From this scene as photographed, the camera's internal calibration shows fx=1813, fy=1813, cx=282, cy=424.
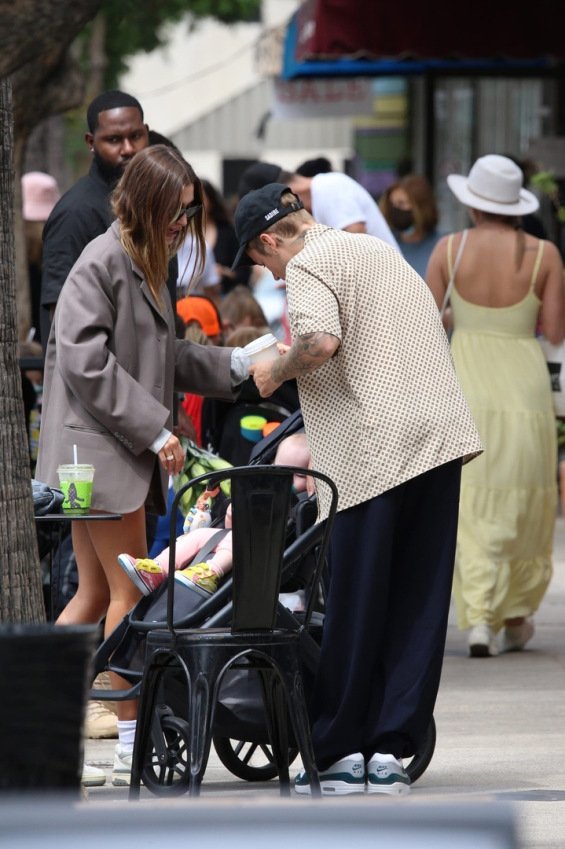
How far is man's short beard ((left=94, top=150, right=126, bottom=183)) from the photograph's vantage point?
259 inches

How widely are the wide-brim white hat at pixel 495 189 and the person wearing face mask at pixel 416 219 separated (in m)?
2.04

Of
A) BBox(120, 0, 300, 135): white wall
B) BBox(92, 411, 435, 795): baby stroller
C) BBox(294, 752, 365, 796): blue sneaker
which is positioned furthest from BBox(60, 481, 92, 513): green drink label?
BBox(120, 0, 300, 135): white wall

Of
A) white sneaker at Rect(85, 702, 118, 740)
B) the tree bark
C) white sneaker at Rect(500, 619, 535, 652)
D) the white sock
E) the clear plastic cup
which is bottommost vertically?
white sneaker at Rect(500, 619, 535, 652)

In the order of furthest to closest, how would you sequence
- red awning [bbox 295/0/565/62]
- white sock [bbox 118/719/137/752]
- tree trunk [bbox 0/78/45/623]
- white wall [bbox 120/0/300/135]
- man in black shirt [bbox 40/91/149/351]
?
white wall [bbox 120/0/300/135] < red awning [bbox 295/0/565/62] < man in black shirt [bbox 40/91/149/351] < white sock [bbox 118/719/137/752] < tree trunk [bbox 0/78/45/623]

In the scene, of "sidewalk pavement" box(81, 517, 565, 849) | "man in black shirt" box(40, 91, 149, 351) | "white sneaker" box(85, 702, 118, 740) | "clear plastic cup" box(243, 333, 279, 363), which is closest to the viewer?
"sidewalk pavement" box(81, 517, 565, 849)

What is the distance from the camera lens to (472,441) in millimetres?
5191

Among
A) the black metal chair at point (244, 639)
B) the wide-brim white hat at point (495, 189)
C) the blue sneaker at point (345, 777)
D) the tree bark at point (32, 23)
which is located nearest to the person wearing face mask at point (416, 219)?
the wide-brim white hat at point (495, 189)

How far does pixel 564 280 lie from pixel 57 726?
18.2ft

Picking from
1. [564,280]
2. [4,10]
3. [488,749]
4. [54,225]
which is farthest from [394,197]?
[488,749]

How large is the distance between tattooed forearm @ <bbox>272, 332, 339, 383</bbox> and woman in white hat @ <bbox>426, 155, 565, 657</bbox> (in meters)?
2.99

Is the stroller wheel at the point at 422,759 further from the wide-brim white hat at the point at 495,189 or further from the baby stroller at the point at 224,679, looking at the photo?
the wide-brim white hat at the point at 495,189

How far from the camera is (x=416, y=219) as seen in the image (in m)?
10.2

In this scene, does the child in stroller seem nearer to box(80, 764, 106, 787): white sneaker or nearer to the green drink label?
the green drink label

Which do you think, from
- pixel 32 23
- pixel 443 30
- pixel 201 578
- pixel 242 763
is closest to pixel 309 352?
pixel 201 578
